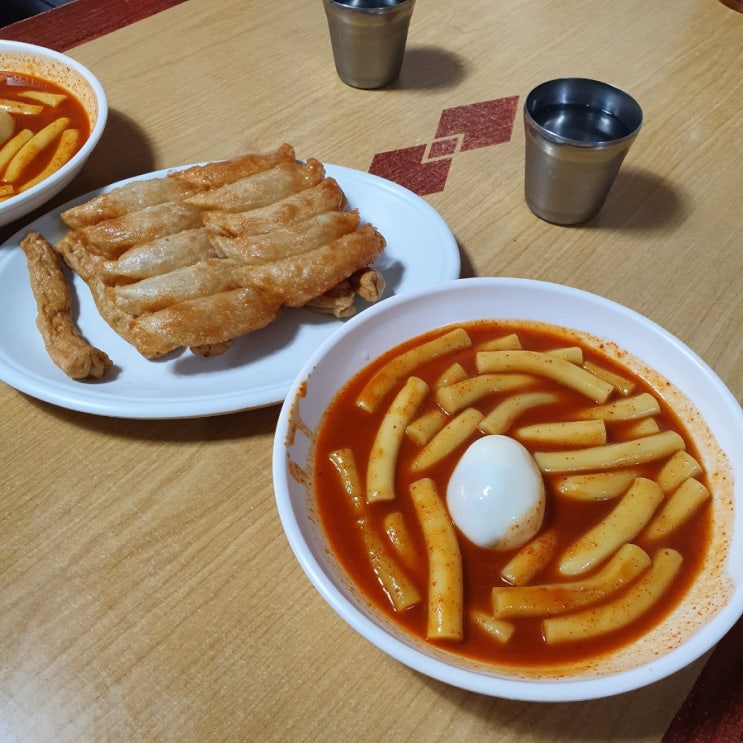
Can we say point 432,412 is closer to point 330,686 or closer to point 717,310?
point 330,686

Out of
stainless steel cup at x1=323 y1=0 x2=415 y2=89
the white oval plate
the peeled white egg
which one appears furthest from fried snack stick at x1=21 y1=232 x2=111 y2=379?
stainless steel cup at x1=323 y1=0 x2=415 y2=89

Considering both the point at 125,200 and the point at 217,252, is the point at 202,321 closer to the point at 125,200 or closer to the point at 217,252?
the point at 217,252

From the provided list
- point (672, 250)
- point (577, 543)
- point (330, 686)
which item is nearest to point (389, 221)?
point (672, 250)

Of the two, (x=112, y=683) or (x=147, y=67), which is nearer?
(x=112, y=683)

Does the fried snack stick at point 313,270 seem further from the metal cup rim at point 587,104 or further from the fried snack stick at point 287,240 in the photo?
the metal cup rim at point 587,104

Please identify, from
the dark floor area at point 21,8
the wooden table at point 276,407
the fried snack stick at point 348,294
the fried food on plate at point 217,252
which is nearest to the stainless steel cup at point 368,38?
the wooden table at point 276,407

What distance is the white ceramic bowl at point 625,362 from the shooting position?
0.86m

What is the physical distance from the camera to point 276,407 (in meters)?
1.38

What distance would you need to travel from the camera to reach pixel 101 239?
1.52m

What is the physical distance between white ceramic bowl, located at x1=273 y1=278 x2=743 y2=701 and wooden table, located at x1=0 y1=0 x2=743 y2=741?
173mm

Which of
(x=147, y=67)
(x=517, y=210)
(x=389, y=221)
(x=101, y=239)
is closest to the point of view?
(x=101, y=239)

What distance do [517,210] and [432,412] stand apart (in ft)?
2.88

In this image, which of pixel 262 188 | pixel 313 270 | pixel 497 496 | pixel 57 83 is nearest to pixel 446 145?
pixel 262 188

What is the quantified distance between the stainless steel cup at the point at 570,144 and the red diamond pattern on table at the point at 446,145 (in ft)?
Result: 0.93
